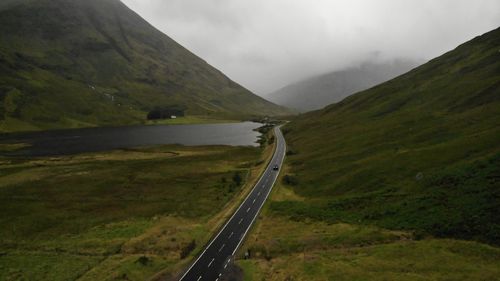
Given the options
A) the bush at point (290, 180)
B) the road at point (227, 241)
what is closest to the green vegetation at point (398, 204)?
the bush at point (290, 180)

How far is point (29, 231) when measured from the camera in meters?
70.3

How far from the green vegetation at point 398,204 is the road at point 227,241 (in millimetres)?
2889

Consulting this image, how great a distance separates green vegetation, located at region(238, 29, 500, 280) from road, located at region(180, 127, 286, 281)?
2889 mm

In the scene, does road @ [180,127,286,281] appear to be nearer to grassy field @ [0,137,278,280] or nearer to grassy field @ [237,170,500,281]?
grassy field @ [0,137,278,280]

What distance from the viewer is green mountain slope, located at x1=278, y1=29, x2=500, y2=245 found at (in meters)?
57.2

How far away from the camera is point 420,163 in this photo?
79000 mm

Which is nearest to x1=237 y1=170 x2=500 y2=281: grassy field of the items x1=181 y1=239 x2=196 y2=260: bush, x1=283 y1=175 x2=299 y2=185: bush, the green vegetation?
the green vegetation

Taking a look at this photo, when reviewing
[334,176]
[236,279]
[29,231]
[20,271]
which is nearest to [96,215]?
[29,231]

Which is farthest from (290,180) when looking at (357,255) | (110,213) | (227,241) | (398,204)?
(357,255)

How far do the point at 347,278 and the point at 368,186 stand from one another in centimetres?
3600

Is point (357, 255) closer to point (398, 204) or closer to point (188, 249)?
point (398, 204)

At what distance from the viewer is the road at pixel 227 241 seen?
5218 centimetres

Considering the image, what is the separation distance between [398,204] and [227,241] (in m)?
31.1

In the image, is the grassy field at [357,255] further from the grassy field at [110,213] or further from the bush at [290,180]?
the bush at [290,180]
